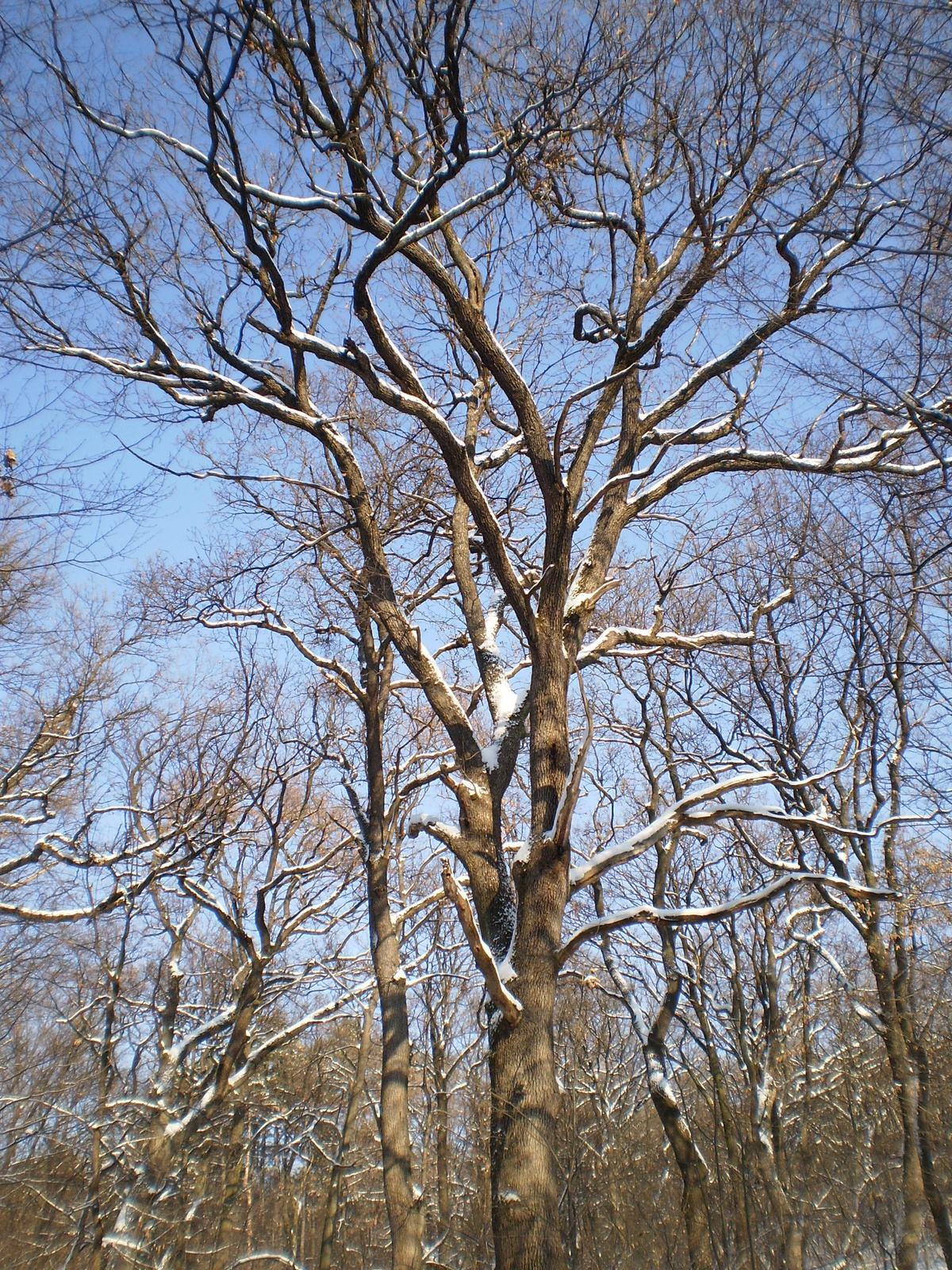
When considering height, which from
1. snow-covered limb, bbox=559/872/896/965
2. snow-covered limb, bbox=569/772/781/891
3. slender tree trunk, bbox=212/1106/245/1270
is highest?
snow-covered limb, bbox=569/772/781/891

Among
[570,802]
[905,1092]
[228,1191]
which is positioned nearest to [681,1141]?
[905,1092]

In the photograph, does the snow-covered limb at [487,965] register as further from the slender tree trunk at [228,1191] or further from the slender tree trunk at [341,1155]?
the slender tree trunk at [341,1155]

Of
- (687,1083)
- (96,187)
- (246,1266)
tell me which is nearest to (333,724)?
(96,187)

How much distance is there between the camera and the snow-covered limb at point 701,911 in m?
4.32

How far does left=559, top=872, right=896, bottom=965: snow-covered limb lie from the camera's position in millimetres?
4316

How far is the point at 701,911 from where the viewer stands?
14.4 feet

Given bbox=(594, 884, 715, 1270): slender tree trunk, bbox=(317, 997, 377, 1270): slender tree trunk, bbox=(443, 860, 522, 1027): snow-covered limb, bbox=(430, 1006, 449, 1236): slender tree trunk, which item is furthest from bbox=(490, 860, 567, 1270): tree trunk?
bbox=(430, 1006, 449, 1236): slender tree trunk

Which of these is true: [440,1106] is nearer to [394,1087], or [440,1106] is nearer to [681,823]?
[394,1087]

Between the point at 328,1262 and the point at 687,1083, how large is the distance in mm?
9292

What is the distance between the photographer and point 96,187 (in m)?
4.98

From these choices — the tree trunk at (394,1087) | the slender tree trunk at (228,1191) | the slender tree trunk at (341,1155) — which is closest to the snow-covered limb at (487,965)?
the tree trunk at (394,1087)

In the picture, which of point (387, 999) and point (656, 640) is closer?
point (656, 640)

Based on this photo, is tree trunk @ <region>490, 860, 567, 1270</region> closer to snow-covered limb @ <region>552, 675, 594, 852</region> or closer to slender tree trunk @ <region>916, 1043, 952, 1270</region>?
snow-covered limb @ <region>552, 675, 594, 852</region>

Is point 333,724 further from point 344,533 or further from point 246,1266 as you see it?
point 246,1266
